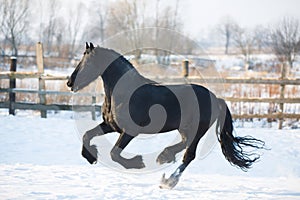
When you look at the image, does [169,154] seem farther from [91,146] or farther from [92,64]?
[92,64]

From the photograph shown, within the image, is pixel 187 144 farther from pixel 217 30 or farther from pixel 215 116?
pixel 217 30

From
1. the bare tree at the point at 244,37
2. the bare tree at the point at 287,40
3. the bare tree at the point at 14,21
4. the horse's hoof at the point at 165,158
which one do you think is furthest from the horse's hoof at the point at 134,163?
the bare tree at the point at 244,37

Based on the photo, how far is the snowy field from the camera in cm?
343

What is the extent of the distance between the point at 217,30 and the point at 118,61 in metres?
47.4

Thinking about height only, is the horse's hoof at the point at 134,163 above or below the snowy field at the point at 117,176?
above

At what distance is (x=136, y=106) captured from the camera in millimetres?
3750

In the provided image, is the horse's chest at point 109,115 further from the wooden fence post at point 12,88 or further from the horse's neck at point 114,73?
the wooden fence post at point 12,88

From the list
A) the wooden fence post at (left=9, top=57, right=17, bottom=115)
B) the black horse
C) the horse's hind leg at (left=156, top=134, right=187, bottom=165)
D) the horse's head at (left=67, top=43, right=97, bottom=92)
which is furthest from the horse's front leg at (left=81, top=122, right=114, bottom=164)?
the wooden fence post at (left=9, top=57, right=17, bottom=115)

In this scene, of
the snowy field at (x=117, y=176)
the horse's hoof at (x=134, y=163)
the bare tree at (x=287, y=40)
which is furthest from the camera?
the bare tree at (x=287, y=40)

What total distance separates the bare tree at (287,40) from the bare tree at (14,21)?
1786cm

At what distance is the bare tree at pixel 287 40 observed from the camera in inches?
795

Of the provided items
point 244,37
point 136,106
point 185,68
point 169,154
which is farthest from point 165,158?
point 244,37

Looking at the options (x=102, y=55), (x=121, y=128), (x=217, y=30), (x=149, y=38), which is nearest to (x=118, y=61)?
(x=102, y=55)

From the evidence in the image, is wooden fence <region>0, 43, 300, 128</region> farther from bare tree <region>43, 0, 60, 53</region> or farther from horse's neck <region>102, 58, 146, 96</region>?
bare tree <region>43, 0, 60, 53</region>
